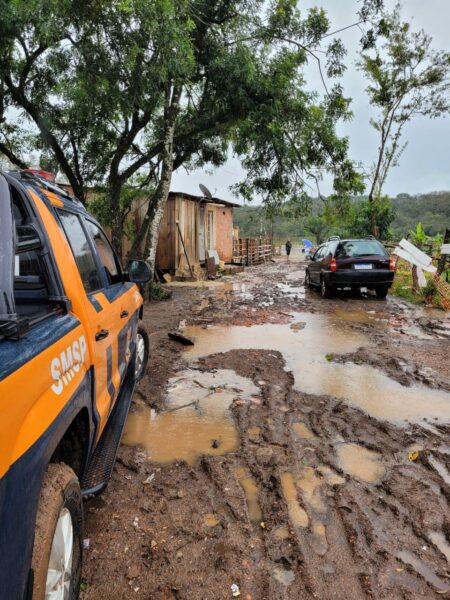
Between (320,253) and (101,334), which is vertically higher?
(101,334)

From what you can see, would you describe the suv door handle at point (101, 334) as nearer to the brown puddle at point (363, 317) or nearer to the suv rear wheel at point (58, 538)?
the suv rear wheel at point (58, 538)

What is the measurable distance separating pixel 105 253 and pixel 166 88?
7730 mm

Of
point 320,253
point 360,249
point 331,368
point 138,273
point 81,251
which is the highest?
point 81,251

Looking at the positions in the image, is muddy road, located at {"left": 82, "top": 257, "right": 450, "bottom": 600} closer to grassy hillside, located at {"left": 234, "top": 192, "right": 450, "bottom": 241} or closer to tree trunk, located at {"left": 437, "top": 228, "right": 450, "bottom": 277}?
tree trunk, located at {"left": 437, "top": 228, "right": 450, "bottom": 277}

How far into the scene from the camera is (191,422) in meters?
4.04

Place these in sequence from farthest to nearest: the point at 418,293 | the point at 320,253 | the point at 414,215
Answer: the point at 414,215
the point at 320,253
the point at 418,293

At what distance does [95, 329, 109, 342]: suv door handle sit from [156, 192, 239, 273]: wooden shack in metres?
14.1

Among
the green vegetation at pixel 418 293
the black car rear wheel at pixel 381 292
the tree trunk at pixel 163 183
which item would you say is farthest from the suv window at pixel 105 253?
the black car rear wheel at pixel 381 292

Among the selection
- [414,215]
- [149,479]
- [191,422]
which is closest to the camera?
[149,479]

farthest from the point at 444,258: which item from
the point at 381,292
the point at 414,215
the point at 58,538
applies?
the point at 414,215

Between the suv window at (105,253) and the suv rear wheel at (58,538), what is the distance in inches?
77.2

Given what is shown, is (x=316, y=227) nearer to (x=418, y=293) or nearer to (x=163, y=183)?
(x=418, y=293)

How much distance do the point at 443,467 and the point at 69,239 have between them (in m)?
3.14

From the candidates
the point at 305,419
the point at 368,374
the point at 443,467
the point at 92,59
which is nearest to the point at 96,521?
the point at 305,419
